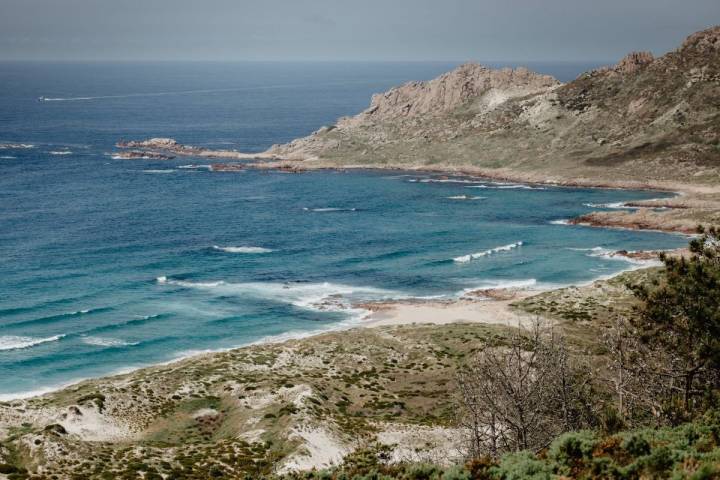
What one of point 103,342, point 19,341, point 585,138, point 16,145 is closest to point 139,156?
point 16,145

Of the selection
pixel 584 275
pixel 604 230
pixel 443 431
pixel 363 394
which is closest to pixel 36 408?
pixel 363 394

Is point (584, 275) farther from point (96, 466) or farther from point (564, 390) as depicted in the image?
point (96, 466)

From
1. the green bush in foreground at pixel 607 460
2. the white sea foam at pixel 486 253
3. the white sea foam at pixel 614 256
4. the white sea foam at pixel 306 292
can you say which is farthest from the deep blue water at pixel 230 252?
the green bush in foreground at pixel 607 460

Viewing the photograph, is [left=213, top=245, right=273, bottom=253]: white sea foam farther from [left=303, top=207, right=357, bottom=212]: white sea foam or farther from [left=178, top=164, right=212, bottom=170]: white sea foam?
[left=178, top=164, right=212, bottom=170]: white sea foam

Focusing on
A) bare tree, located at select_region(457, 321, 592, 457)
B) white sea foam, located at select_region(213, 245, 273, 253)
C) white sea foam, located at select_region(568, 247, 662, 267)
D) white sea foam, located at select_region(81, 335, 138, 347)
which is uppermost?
bare tree, located at select_region(457, 321, 592, 457)

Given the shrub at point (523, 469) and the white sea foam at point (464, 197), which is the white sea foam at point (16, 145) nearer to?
the white sea foam at point (464, 197)

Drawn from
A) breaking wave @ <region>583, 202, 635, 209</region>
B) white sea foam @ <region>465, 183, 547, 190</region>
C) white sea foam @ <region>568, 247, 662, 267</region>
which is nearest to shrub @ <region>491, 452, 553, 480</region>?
white sea foam @ <region>568, 247, 662, 267</region>

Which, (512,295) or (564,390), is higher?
(564,390)
